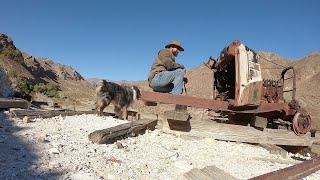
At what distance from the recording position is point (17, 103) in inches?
308

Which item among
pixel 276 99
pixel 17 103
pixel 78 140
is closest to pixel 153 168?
pixel 78 140

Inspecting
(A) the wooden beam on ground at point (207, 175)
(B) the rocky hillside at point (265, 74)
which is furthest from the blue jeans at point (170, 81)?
(B) the rocky hillside at point (265, 74)

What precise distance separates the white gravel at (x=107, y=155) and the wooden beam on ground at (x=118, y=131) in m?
0.11

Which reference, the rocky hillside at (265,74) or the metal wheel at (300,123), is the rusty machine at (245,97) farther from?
the rocky hillside at (265,74)

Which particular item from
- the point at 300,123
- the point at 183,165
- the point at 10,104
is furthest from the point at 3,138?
the point at 300,123

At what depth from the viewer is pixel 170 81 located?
670 centimetres

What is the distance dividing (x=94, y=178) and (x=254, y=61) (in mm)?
4341

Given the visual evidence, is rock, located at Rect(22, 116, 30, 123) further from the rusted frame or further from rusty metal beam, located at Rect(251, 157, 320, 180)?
rusty metal beam, located at Rect(251, 157, 320, 180)

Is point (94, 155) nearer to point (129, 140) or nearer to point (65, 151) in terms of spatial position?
point (65, 151)

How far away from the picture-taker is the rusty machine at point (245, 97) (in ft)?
21.0

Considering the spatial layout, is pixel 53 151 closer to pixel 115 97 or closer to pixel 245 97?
pixel 245 97

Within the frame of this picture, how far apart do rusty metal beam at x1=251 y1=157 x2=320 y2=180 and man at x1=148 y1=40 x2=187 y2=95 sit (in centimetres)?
294

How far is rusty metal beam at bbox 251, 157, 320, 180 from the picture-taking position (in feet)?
10.6

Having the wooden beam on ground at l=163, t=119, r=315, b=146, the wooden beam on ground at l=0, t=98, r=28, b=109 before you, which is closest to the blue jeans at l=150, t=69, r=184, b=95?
the wooden beam on ground at l=163, t=119, r=315, b=146
